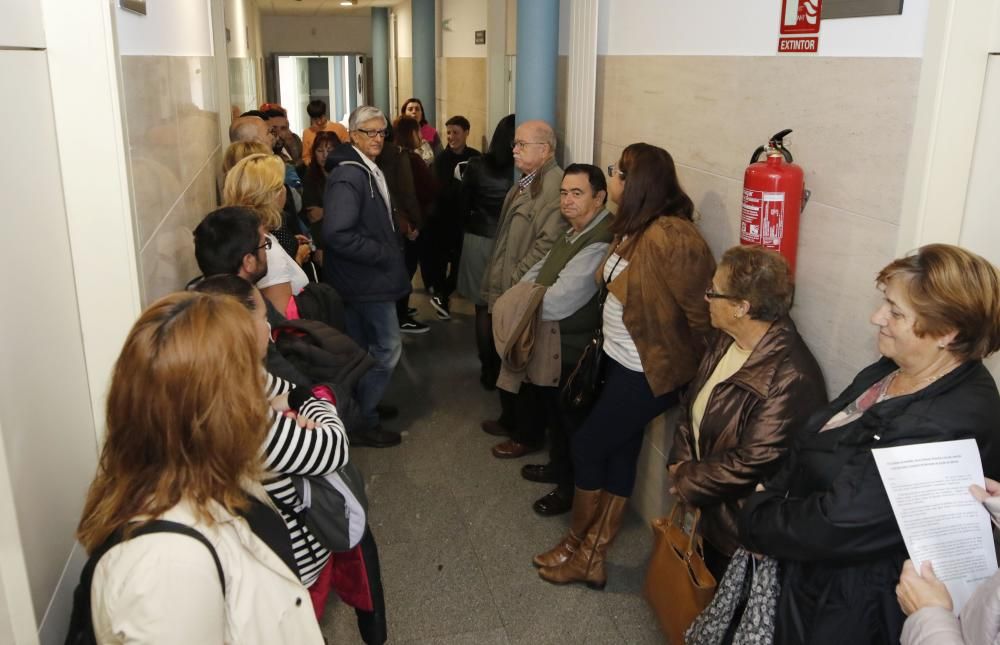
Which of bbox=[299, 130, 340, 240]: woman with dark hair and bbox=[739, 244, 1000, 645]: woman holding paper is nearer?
bbox=[739, 244, 1000, 645]: woman holding paper

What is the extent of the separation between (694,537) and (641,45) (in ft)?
7.05

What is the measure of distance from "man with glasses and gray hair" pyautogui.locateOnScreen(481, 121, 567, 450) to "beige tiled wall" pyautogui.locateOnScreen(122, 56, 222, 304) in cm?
146

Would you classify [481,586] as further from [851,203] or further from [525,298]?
[851,203]

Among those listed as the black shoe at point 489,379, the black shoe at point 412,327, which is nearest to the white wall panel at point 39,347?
the black shoe at point 489,379

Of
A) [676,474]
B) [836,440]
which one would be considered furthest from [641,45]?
[836,440]

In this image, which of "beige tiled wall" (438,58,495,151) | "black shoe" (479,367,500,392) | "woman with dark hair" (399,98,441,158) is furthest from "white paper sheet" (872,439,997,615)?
"woman with dark hair" (399,98,441,158)

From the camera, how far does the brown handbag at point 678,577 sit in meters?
2.54

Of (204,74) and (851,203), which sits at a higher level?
(204,74)

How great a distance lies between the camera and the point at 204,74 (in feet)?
13.3

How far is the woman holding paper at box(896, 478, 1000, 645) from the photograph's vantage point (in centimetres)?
138

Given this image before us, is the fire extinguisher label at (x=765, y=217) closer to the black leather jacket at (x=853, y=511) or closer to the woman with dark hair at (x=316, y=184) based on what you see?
the black leather jacket at (x=853, y=511)

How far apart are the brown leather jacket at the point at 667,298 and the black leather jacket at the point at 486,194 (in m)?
2.38

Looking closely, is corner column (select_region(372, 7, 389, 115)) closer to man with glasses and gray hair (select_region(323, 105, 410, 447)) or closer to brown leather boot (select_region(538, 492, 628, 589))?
man with glasses and gray hair (select_region(323, 105, 410, 447))

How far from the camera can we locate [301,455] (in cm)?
183
